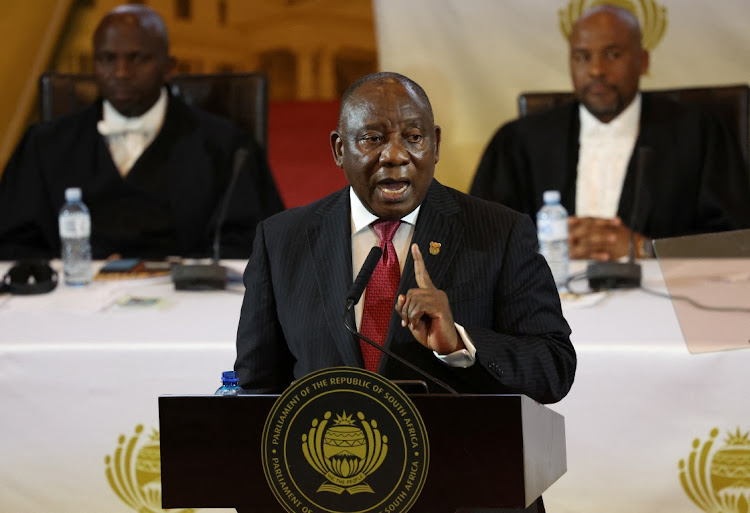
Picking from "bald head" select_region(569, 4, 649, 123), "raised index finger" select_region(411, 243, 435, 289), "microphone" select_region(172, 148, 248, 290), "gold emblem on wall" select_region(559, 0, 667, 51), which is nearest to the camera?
"raised index finger" select_region(411, 243, 435, 289)

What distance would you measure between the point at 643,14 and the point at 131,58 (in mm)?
1872

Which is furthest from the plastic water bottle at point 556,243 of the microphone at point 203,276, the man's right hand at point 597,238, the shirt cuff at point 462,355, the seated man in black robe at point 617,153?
the shirt cuff at point 462,355

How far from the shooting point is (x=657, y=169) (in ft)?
11.2

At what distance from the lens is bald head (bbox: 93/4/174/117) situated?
3.41 metres

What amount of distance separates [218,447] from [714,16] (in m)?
3.45

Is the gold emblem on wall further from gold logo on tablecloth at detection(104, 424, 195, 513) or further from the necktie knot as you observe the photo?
the necktie knot

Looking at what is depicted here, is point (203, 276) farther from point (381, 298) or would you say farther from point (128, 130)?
point (381, 298)

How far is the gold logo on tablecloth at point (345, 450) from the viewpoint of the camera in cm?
123

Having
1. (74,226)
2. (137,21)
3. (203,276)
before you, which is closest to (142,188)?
(137,21)

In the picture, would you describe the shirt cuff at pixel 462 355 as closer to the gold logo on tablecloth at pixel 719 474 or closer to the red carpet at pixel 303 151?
the gold logo on tablecloth at pixel 719 474

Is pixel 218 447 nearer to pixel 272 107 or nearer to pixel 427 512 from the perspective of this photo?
pixel 427 512

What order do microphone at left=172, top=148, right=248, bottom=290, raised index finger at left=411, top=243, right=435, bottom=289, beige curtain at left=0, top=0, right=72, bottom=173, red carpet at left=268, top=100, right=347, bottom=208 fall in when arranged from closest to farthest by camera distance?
1. raised index finger at left=411, top=243, right=435, bottom=289
2. microphone at left=172, top=148, right=248, bottom=290
3. beige curtain at left=0, top=0, right=72, bottom=173
4. red carpet at left=268, top=100, right=347, bottom=208

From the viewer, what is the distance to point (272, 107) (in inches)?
201

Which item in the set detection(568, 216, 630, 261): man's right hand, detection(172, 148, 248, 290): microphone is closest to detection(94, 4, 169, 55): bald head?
detection(172, 148, 248, 290): microphone
